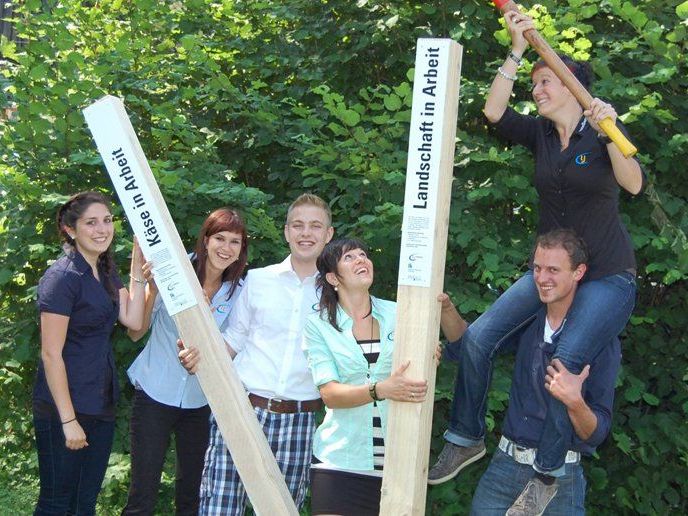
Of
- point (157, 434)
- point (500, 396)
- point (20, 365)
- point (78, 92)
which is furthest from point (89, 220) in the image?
point (500, 396)

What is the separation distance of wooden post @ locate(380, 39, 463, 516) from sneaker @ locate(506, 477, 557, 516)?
38 cm

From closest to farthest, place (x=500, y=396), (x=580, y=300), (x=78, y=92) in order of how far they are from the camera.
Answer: (x=580, y=300), (x=500, y=396), (x=78, y=92)

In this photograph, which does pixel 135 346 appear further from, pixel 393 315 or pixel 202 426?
pixel 393 315

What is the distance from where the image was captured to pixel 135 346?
214 inches

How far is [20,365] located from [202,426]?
162 centimetres

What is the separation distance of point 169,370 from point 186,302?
73 cm

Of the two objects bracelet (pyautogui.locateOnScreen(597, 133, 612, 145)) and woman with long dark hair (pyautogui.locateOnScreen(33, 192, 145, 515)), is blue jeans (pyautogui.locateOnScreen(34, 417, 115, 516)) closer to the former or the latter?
woman with long dark hair (pyautogui.locateOnScreen(33, 192, 145, 515))

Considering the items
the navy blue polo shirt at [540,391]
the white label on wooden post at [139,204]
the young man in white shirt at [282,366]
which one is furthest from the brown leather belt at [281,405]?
the navy blue polo shirt at [540,391]

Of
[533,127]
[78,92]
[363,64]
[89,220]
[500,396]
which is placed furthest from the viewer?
[363,64]

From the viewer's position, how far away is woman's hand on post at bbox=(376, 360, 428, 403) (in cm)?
336

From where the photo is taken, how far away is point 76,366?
4203 millimetres

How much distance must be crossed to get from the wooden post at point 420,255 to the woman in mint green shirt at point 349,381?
0.22 m

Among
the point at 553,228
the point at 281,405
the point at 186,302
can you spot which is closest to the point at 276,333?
the point at 281,405

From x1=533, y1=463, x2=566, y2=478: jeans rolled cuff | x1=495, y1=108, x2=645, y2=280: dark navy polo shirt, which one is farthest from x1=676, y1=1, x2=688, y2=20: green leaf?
x1=533, y1=463, x2=566, y2=478: jeans rolled cuff
